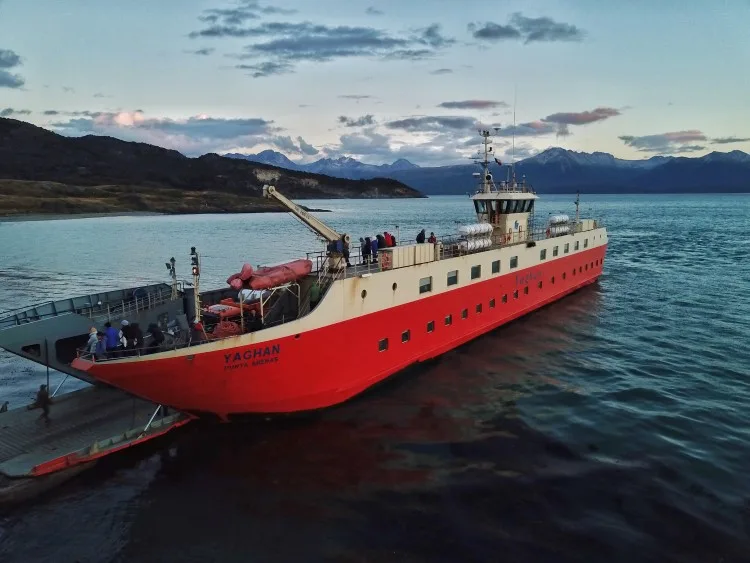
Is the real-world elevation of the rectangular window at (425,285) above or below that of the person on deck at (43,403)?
above

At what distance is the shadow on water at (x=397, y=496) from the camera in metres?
13.1

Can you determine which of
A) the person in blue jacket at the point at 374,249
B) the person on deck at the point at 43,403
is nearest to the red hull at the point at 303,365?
the person in blue jacket at the point at 374,249

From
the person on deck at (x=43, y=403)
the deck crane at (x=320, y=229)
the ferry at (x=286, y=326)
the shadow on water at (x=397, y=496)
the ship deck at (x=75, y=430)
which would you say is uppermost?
the deck crane at (x=320, y=229)

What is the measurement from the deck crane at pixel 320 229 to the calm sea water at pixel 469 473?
20.2 ft

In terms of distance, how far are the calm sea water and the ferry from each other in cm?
150

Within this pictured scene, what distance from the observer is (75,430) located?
58.9ft

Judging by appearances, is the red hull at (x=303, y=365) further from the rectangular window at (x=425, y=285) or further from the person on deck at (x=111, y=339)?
the person on deck at (x=111, y=339)

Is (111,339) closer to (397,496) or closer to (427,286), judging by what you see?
(397,496)

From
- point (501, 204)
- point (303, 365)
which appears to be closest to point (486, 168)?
point (501, 204)

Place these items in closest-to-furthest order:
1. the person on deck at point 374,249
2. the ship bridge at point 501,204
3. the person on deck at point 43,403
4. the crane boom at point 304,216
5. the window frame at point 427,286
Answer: the person on deck at point 43,403
the crane boom at point 304,216
the window frame at point 427,286
the person on deck at point 374,249
the ship bridge at point 501,204

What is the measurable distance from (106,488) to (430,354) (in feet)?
49.0

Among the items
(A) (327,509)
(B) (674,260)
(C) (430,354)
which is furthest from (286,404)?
(B) (674,260)

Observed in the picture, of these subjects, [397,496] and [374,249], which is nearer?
[397,496]

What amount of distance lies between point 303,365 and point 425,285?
764 cm
